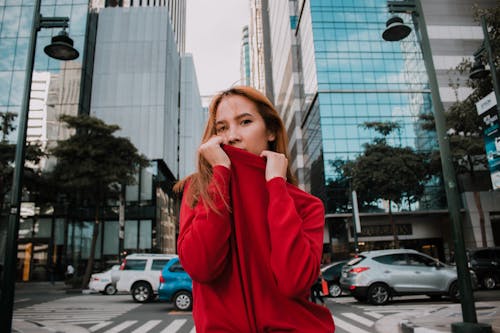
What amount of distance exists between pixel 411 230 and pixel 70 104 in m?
37.5

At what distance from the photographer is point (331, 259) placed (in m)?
37.1

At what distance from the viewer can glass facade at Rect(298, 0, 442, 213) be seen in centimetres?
3738

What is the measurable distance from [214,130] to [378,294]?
12.8m

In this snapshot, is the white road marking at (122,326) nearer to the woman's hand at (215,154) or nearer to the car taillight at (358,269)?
the car taillight at (358,269)

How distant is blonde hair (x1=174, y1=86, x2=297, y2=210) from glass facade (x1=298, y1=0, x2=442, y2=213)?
3527cm

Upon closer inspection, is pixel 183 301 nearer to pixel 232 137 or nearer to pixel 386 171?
pixel 232 137

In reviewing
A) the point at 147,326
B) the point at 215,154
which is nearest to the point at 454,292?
the point at 147,326

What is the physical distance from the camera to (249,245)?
1.40m

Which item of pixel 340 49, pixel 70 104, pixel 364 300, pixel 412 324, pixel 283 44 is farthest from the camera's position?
pixel 283 44

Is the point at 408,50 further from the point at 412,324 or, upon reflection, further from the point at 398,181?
the point at 412,324

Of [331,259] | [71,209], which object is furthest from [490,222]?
[71,209]

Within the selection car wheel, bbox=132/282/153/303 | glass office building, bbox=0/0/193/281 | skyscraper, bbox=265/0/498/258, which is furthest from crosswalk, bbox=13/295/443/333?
skyscraper, bbox=265/0/498/258

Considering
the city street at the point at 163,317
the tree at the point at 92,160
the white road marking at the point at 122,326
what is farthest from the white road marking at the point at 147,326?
the tree at the point at 92,160

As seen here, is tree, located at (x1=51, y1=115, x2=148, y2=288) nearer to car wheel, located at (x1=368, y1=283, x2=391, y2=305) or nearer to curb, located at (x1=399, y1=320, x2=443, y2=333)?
car wheel, located at (x1=368, y1=283, x2=391, y2=305)
